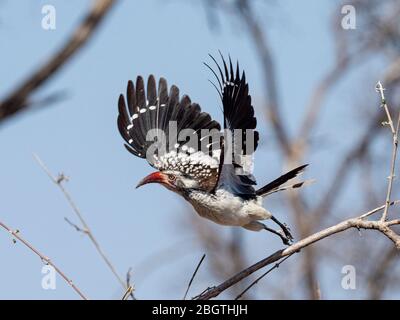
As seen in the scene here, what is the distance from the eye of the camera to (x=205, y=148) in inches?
211

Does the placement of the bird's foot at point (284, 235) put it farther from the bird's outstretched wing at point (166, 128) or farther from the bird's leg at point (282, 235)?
the bird's outstretched wing at point (166, 128)

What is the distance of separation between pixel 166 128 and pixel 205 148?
11.7 inches

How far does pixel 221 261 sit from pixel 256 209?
1023 centimetres

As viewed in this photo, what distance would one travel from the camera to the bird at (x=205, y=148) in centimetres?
501

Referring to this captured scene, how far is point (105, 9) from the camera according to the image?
5.30 meters

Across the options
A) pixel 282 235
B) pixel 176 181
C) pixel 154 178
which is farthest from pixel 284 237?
pixel 154 178

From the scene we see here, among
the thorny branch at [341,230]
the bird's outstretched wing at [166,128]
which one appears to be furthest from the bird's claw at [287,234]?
the thorny branch at [341,230]

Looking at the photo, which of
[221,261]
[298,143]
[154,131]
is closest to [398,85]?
[298,143]

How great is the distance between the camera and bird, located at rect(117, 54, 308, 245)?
501 cm

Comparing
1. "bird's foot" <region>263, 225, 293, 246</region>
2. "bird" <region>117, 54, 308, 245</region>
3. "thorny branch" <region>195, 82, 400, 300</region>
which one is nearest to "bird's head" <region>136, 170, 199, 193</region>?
"bird" <region>117, 54, 308, 245</region>

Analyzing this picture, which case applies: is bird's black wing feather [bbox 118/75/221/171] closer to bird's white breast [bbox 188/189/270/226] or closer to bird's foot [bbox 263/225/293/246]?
bird's white breast [bbox 188/189/270/226]

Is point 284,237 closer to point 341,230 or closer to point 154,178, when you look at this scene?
point 154,178

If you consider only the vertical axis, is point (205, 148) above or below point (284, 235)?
above

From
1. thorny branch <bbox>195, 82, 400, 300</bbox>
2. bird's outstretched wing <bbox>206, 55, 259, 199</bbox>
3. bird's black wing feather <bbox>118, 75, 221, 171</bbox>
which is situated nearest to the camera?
thorny branch <bbox>195, 82, 400, 300</bbox>
